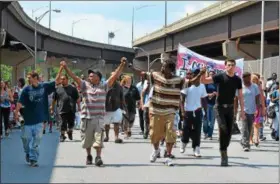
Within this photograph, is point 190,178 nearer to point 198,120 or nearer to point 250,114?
point 198,120

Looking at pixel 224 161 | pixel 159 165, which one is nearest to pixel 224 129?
Answer: pixel 224 161

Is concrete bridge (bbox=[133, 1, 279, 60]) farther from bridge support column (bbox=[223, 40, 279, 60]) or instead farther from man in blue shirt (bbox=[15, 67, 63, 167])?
man in blue shirt (bbox=[15, 67, 63, 167])

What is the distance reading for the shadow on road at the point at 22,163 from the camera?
9.94m

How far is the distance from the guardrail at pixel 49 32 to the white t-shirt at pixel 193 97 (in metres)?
23.1

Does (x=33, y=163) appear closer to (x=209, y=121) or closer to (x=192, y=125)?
(x=192, y=125)

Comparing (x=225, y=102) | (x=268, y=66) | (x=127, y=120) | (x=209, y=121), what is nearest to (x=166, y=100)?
(x=225, y=102)

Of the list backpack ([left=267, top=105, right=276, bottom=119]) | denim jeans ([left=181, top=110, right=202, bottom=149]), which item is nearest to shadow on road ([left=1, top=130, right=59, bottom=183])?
denim jeans ([left=181, top=110, right=202, bottom=149])

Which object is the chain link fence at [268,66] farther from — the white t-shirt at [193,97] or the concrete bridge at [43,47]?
the white t-shirt at [193,97]

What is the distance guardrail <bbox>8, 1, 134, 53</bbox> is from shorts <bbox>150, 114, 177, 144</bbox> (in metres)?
24.7

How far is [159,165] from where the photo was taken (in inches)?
454

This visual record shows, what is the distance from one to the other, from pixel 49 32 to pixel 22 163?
155 feet

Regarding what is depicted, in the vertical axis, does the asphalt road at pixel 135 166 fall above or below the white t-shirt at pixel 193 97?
below

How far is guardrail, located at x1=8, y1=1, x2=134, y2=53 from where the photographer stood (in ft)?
126

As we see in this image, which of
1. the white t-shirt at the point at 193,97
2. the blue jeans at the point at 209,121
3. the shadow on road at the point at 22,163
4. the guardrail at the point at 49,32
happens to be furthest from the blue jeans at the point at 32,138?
the guardrail at the point at 49,32
